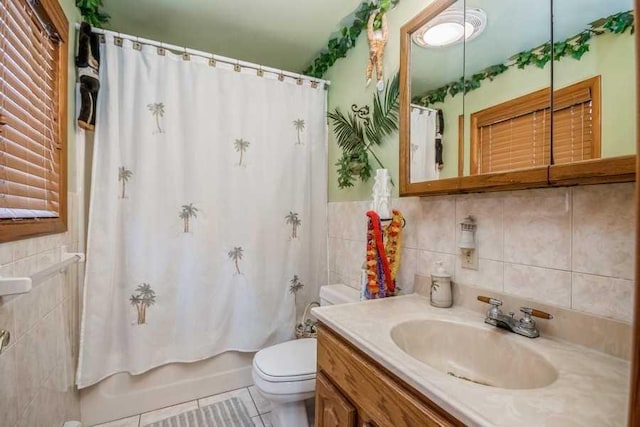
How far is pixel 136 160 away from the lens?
5.32 feet

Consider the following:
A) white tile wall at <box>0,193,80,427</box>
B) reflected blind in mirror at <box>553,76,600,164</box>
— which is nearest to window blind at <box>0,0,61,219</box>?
white tile wall at <box>0,193,80,427</box>

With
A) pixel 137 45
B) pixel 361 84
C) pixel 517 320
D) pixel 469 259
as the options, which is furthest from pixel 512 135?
pixel 137 45

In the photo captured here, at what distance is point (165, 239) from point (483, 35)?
176cm

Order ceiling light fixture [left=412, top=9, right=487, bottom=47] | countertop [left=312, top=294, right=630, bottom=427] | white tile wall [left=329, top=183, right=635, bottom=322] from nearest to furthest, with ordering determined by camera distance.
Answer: countertop [left=312, top=294, right=630, bottom=427], white tile wall [left=329, top=183, right=635, bottom=322], ceiling light fixture [left=412, top=9, right=487, bottom=47]

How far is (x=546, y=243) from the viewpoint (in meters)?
0.89

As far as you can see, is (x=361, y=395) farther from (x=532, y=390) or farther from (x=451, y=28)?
(x=451, y=28)

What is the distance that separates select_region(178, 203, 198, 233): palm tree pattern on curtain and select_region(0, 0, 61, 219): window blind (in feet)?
1.88

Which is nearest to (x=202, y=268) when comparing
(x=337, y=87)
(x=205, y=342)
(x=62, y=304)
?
(x=205, y=342)

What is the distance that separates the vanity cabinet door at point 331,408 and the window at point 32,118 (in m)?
1.03

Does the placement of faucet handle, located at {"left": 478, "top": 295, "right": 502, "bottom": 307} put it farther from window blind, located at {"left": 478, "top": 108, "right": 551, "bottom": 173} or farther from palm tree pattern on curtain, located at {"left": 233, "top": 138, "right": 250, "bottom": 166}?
palm tree pattern on curtain, located at {"left": 233, "top": 138, "right": 250, "bottom": 166}

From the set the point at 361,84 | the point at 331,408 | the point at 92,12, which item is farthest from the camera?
the point at 361,84

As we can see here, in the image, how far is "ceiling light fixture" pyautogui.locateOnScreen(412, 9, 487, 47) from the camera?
1072 mm

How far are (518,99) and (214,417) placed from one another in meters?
2.02

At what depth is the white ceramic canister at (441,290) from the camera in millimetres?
1125
